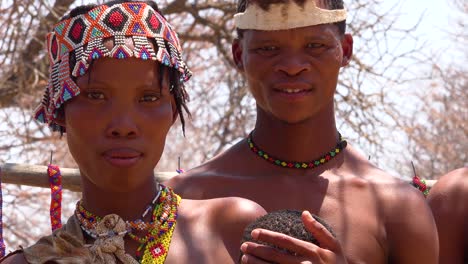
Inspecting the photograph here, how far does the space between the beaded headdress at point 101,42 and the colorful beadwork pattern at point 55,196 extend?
30.4 inches

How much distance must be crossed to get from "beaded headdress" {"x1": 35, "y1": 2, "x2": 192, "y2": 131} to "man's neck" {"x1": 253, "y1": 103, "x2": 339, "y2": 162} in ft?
2.57

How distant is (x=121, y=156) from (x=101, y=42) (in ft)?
1.17

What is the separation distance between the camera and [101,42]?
2.98 metres

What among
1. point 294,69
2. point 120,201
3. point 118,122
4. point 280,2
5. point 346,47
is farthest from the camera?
point 346,47

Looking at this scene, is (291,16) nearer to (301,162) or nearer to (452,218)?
(301,162)

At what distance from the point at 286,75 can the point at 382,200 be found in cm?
60

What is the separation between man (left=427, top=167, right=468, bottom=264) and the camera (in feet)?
13.0

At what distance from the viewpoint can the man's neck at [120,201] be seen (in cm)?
303

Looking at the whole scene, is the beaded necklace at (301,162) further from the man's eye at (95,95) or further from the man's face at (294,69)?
the man's eye at (95,95)

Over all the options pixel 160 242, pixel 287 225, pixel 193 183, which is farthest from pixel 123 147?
pixel 193 183

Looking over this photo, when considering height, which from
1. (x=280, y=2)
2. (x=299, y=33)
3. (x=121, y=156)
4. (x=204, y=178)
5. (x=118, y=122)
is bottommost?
(x=204, y=178)

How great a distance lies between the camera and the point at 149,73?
2.99 meters

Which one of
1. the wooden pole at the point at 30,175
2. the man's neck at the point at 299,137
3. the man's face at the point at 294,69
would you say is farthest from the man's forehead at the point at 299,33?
the wooden pole at the point at 30,175

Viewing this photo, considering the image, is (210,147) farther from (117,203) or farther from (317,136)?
(117,203)
